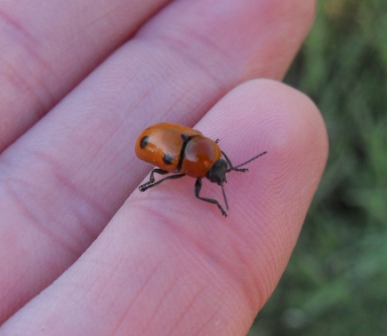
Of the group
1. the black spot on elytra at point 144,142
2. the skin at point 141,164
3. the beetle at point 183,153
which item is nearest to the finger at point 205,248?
the skin at point 141,164

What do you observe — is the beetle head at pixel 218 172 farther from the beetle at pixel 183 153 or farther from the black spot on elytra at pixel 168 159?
the black spot on elytra at pixel 168 159

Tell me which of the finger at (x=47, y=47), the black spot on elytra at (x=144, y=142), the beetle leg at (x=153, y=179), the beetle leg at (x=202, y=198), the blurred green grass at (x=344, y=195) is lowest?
the blurred green grass at (x=344, y=195)

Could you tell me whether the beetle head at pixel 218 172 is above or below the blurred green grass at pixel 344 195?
above

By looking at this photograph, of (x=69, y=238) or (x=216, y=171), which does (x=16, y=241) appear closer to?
(x=69, y=238)

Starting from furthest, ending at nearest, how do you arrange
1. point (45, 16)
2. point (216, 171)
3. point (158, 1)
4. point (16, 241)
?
point (158, 1)
point (45, 16)
point (216, 171)
point (16, 241)

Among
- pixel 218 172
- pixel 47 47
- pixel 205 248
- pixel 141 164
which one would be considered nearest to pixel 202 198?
pixel 218 172

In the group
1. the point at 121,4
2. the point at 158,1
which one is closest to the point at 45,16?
the point at 121,4
